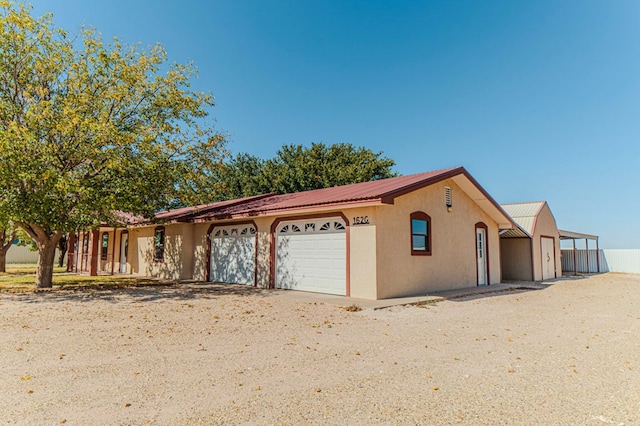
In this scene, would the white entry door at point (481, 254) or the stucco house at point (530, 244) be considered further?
the stucco house at point (530, 244)

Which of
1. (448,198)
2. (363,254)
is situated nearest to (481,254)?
(448,198)

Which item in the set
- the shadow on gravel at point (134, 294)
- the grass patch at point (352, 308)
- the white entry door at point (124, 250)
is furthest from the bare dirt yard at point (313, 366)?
the white entry door at point (124, 250)

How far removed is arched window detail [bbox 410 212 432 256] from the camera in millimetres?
11844

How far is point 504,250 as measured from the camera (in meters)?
19.8

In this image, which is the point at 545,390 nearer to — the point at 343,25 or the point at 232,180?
the point at 343,25

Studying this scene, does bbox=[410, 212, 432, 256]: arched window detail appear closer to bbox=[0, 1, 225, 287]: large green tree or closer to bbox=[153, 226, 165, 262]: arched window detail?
bbox=[0, 1, 225, 287]: large green tree

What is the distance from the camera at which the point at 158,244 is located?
18.4m

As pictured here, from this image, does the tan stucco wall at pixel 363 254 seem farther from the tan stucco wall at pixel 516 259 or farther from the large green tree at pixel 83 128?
the tan stucco wall at pixel 516 259

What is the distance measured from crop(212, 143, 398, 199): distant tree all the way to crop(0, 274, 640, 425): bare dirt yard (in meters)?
22.1

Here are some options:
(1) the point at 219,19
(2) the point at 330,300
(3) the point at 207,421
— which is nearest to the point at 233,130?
(1) the point at 219,19

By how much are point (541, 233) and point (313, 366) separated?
18.7m

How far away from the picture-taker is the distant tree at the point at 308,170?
1202 inches

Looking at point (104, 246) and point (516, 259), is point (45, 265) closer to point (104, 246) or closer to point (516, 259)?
point (104, 246)

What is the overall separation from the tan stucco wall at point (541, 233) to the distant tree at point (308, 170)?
13.2 meters
